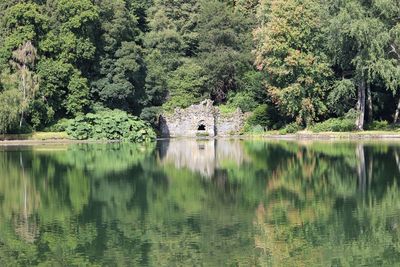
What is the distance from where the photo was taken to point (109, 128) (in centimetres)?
5703

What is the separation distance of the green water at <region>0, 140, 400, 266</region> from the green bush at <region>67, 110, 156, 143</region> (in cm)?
1858

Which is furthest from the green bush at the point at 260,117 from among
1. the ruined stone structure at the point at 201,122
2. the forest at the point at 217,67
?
the ruined stone structure at the point at 201,122

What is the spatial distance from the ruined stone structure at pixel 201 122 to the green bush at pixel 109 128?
6875 millimetres

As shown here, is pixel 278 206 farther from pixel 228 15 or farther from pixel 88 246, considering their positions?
pixel 228 15

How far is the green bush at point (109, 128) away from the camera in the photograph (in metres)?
56.4

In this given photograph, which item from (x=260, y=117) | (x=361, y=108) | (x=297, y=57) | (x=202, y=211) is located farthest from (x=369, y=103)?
(x=202, y=211)

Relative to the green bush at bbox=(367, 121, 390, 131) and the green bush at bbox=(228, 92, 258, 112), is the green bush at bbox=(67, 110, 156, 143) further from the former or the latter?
the green bush at bbox=(367, 121, 390, 131)

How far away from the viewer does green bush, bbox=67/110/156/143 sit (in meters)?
56.4

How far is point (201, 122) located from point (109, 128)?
940 cm

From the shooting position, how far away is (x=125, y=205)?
22.4 meters

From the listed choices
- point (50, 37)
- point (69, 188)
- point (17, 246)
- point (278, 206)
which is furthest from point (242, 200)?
point (50, 37)

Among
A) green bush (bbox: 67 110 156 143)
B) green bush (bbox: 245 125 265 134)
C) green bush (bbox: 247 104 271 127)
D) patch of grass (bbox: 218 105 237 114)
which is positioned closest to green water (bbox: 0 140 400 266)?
green bush (bbox: 67 110 156 143)

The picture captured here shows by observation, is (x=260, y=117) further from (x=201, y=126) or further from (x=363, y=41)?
(x=363, y=41)

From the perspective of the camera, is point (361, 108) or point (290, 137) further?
point (361, 108)
